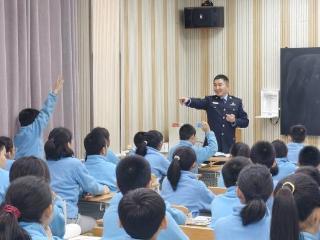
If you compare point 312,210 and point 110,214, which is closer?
point 312,210

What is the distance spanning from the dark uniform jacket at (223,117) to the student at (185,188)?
279 cm

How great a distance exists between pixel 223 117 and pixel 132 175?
386 centimetres

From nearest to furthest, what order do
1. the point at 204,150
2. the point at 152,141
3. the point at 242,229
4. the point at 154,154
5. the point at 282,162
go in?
the point at 242,229 < the point at 282,162 < the point at 154,154 < the point at 152,141 < the point at 204,150

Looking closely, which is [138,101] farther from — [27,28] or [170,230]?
[170,230]

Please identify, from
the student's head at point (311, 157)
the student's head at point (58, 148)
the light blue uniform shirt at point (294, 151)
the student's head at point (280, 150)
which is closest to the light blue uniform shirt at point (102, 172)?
the student's head at point (58, 148)

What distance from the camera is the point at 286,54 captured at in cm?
825

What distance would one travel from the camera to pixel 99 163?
466 cm

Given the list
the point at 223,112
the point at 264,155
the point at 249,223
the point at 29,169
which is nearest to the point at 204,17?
the point at 223,112

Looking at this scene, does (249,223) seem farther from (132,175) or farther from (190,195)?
(190,195)

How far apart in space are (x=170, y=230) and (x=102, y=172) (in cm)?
226

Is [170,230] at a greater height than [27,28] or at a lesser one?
lesser

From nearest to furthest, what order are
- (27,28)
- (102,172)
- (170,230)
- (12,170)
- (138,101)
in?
(170,230) → (12,170) → (102,172) → (27,28) → (138,101)

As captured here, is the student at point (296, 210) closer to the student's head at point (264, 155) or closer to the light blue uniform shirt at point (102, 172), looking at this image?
the student's head at point (264, 155)

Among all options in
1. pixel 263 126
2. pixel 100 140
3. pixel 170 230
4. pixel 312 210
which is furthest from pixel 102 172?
pixel 263 126
